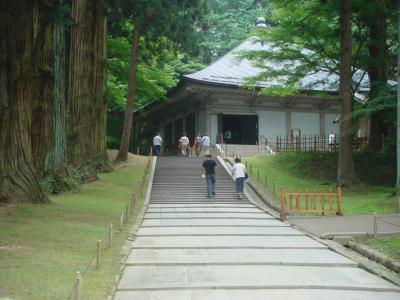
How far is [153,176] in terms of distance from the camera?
24.0m

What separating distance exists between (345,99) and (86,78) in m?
10.5

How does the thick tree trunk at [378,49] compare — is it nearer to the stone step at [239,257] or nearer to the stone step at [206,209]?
the stone step at [206,209]

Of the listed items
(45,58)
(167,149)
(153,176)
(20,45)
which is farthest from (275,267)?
(167,149)

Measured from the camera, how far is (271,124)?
3475 cm

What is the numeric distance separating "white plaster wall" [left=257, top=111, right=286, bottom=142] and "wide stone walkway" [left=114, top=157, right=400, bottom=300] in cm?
1957

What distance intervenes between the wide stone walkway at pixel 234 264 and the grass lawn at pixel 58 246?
1.38 feet

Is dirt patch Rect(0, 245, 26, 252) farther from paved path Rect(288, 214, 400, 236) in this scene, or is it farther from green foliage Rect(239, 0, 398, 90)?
green foliage Rect(239, 0, 398, 90)

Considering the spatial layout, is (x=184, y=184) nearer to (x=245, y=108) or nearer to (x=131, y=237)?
(x=131, y=237)

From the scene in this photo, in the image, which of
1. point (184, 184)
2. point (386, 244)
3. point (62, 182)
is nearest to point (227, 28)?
point (184, 184)

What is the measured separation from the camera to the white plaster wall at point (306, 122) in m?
35.3

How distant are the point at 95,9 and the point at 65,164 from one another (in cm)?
703

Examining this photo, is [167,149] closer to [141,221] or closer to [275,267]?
[141,221]

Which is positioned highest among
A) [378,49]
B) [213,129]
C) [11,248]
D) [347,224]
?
[378,49]

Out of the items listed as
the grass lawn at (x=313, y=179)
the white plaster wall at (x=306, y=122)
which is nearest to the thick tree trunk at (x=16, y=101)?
the grass lawn at (x=313, y=179)
